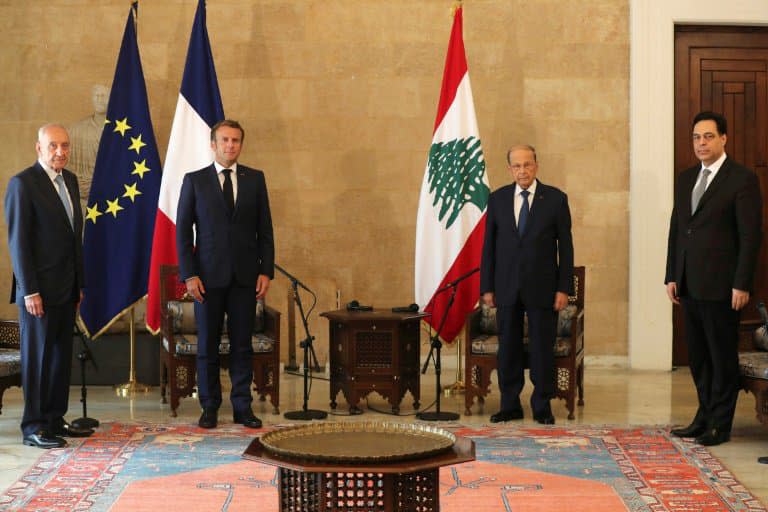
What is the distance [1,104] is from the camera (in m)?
8.45

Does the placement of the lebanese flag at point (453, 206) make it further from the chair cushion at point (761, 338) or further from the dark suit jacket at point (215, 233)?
the chair cushion at point (761, 338)

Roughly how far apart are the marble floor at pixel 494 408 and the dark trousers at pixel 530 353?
0.18 metres

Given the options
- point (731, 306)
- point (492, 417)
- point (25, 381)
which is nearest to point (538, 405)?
point (492, 417)

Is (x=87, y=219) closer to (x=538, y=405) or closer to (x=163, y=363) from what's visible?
(x=163, y=363)

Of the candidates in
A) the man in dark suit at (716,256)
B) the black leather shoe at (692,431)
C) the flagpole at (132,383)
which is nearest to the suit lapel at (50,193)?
the flagpole at (132,383)

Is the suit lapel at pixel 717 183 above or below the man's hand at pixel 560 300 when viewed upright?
above

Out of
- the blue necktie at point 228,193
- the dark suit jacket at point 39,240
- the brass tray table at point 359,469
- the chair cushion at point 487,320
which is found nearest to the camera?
the brass tray table at point 359,469

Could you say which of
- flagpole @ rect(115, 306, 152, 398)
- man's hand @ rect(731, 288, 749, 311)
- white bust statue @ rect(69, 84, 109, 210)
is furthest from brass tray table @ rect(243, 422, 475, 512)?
white bust statue @ rect(69, 84, 109, 210)

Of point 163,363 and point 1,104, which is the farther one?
point 1,104

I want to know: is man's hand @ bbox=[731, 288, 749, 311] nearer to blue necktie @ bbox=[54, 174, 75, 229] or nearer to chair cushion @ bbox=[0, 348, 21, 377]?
blue necktie @ bbox=[54, 174, 75, 229]

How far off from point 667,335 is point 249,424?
392 centimetres

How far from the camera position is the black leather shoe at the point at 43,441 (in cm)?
562

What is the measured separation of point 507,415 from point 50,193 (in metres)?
3.01

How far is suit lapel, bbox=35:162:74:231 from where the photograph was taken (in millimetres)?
5711
